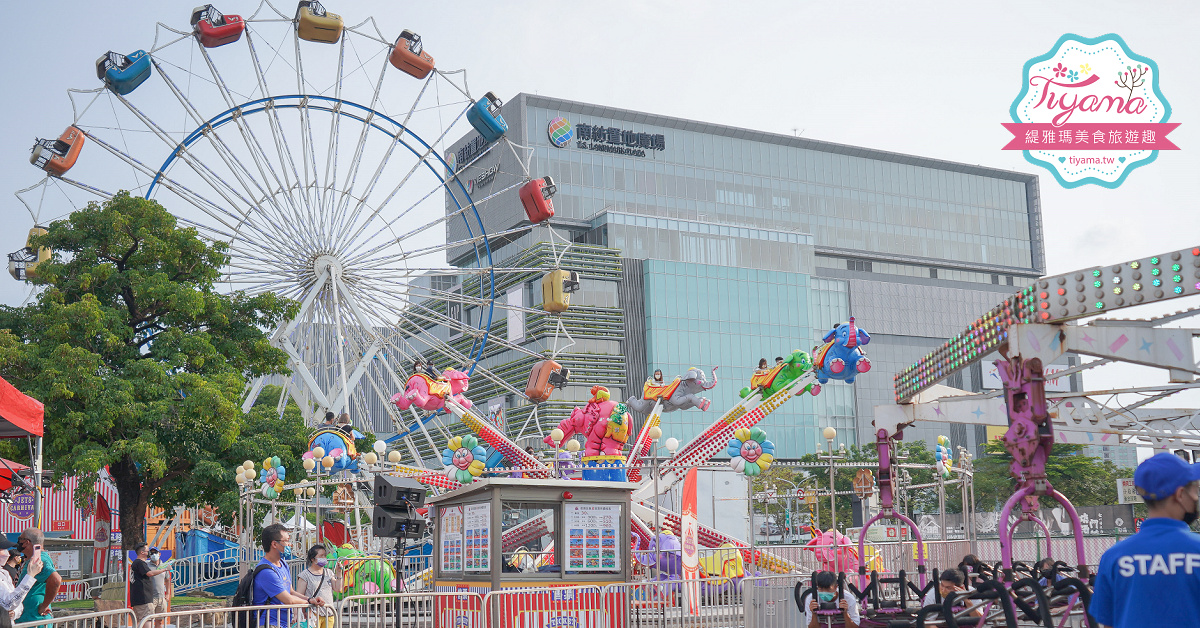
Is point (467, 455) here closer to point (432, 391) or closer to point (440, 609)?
point (432, 391)

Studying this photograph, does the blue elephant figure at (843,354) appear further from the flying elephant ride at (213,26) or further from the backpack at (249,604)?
the flying elephant ride at (213,26)

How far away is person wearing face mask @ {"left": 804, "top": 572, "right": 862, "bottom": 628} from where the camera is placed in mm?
10141

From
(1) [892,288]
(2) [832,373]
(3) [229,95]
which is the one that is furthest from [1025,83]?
(1) [892,288]

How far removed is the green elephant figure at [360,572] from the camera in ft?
67.3

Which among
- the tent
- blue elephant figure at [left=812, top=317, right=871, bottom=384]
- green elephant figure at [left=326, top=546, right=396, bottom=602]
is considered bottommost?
green elephant figure at [left=326, top=546, right=396, bottom=602]

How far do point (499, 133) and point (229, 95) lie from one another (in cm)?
785

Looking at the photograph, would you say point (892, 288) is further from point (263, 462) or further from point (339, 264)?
point (263, 462)

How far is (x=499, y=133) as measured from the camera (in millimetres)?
32219

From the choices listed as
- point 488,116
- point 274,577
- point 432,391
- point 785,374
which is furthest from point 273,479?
point 488,116

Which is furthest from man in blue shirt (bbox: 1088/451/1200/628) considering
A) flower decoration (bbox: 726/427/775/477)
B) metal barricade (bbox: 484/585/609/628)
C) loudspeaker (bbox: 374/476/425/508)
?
flower decoration (bbox: 726/427/775/477)

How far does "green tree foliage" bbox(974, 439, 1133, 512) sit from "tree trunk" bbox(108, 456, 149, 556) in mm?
39778

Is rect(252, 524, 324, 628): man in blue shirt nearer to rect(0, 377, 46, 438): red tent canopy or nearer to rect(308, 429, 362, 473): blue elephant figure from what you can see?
rect(0, 377, 46, 438): red tent canopy

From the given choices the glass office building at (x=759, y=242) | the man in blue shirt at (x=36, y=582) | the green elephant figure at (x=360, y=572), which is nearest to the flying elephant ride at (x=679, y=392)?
the green elephant figure at (x=360, y=572)

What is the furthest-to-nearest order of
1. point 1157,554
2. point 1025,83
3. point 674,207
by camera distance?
point 674,207 → point 1025,83 → point 1157,554
